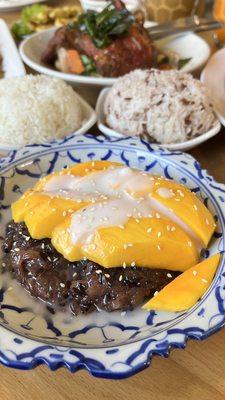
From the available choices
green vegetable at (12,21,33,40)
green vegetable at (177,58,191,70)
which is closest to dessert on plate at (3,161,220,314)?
green vegetable at (177,58,191,70)

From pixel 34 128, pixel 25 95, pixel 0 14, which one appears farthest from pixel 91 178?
pixel 0 14

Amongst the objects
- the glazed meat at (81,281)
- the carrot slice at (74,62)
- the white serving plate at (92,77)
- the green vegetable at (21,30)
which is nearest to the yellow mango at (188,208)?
the glazed meat at (81,281)

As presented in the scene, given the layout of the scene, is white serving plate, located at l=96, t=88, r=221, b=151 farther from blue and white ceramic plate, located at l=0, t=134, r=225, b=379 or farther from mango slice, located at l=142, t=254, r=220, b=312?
mango slice, located at l=142, t=254, r=220, b=312

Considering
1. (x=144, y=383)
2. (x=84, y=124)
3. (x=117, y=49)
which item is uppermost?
(x=117, y=49)

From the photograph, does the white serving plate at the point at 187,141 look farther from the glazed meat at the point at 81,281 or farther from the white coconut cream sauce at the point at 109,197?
the glazed meat at the point at 81,281

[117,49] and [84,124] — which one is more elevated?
[117,49]

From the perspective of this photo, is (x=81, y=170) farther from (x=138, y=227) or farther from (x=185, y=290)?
(x=185, y=290)

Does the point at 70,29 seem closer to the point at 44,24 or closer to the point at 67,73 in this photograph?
the point at 67,73

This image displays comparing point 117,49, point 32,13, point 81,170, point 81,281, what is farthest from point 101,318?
point 32,13
